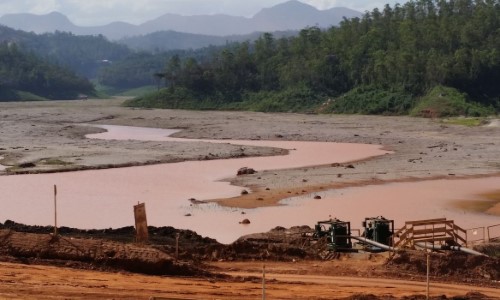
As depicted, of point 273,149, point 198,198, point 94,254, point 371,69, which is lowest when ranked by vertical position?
point 198,198

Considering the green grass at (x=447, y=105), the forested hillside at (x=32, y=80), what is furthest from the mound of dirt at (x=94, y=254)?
the forested hillside at (x=32, y=80)

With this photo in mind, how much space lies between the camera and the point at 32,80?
547ft

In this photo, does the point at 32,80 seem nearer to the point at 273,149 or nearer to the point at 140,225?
the point at 273,149

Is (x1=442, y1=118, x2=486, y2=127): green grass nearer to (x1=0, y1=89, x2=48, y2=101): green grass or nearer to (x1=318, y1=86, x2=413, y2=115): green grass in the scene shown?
(x1=318, y1=86, x2=413, y2=115): green grass

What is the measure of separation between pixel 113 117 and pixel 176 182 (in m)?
57.8

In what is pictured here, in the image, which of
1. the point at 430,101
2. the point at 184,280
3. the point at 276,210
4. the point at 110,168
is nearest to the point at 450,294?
the point at 184,280

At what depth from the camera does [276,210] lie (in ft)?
108

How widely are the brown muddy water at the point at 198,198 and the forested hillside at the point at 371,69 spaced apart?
151 feet

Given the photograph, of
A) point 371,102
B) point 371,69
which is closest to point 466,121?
point 371,102

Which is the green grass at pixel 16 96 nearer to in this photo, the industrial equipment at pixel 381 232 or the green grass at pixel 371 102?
the green grass at pixel 371 102

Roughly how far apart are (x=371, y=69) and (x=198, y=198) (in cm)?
6978

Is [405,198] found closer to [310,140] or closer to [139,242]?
[139,242]

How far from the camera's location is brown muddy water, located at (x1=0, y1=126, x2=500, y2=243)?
3059cm

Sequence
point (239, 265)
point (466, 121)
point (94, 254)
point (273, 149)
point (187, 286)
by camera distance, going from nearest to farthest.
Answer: point (187, 286)
point (94, 254)
point (239, 265)
point (273, 149)
point (466, 121)
